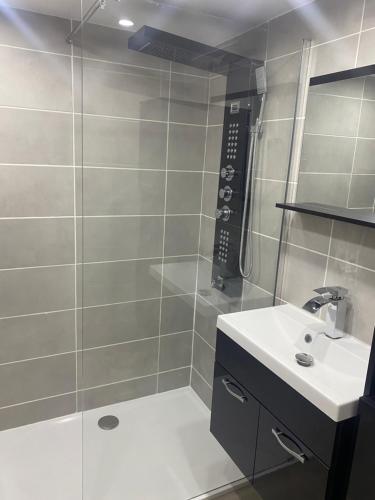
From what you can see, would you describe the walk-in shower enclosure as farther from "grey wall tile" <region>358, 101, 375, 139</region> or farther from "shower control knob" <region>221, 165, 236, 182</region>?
"grey wall tile" <region>358, 101, 375, 139</region>

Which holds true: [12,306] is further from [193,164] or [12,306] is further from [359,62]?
[359,62]

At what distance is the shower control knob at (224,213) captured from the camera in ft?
6.79

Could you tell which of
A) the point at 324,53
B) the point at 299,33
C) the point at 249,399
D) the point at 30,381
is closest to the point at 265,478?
the point at 249,399

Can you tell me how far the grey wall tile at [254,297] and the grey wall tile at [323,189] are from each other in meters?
0.52

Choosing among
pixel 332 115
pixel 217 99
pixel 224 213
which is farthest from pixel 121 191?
pixel 332 115

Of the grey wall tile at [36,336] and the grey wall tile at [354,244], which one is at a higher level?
the grey wall tile at [354,244]

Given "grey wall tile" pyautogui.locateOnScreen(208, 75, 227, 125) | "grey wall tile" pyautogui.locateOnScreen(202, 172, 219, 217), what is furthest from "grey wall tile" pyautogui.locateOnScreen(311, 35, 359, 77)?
"grey wall tile" pyautogui.locateOnScreen(202, 172, 219, 217)

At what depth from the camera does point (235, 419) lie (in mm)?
1561

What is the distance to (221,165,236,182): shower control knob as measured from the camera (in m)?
2.01

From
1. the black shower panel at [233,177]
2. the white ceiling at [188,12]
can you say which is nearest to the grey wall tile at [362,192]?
the black shower panel at [233,177]

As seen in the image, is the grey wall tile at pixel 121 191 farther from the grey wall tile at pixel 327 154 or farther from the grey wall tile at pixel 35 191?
the grey wall tile at pixel 327 154

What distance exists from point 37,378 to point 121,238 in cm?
99

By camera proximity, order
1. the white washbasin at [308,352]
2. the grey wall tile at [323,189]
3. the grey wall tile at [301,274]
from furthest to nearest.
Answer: the grey wall tile at [301,274], the grey wall tile at [323,189], the white washbasin at [308,352]

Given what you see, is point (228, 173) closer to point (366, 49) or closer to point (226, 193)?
point (226, 193)
